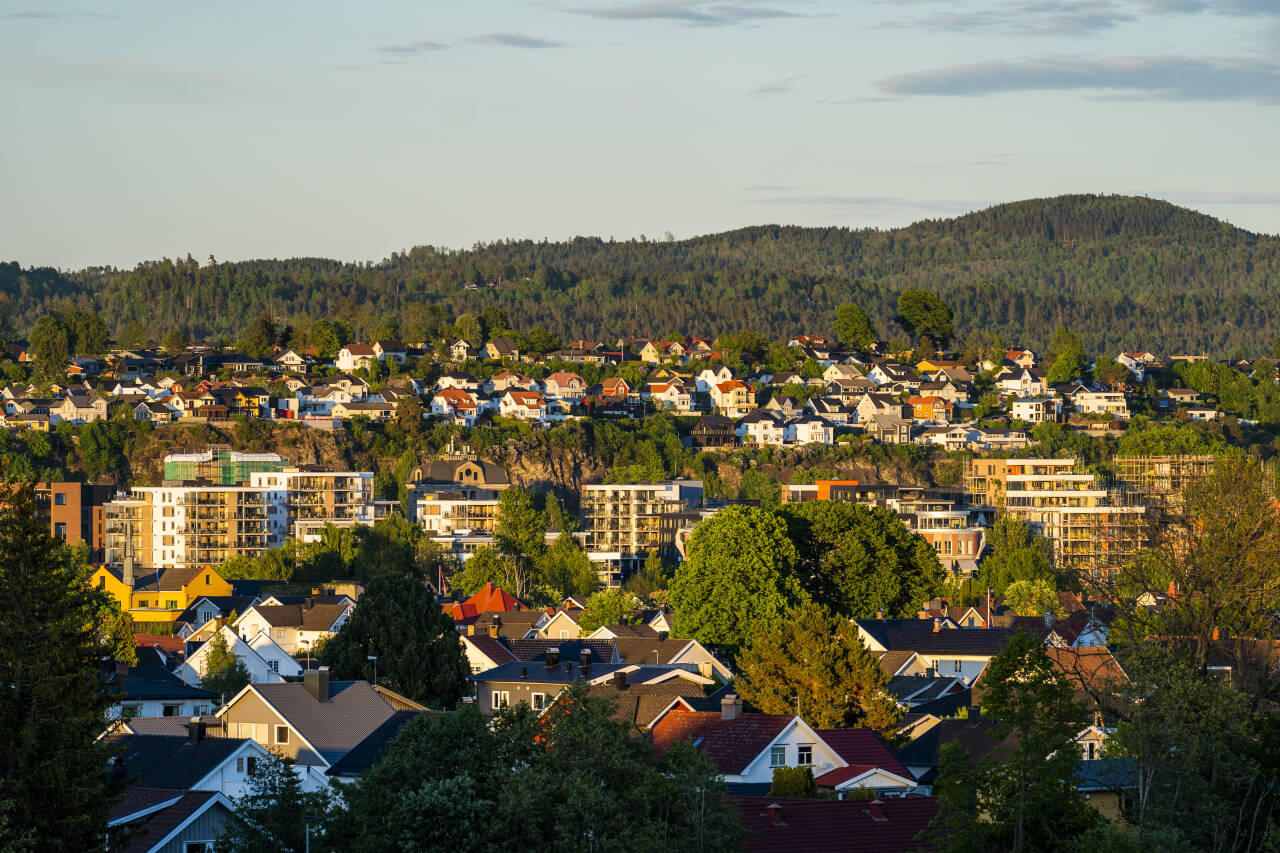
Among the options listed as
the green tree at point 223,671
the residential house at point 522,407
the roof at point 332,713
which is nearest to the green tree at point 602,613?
the green tree at point 223,671

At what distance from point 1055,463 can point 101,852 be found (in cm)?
11297

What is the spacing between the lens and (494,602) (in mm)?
80938

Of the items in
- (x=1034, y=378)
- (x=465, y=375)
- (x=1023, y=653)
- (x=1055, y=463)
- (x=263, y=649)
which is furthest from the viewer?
(x=1034, y=378)

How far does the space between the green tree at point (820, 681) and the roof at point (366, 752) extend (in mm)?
9432

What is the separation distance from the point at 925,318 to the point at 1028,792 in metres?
161

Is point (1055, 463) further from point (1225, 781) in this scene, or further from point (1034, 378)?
point (1225, 781)

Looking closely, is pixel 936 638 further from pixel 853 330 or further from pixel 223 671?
pixel 853 330

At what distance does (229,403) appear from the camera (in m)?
144

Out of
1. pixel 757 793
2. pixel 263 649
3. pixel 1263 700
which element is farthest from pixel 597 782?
pixel 263 649

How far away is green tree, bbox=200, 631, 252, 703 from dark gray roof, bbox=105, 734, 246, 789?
12526 millimetres

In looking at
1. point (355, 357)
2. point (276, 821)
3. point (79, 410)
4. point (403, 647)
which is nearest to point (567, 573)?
point (403, 647)

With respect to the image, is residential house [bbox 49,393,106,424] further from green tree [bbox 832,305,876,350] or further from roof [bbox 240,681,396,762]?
roof [bbox 240,681,396,762]

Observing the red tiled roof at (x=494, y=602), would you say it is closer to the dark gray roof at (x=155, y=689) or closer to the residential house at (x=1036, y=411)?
the dark gray roof at (x=155, y=689)

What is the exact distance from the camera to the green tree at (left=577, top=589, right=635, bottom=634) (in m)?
67.9
